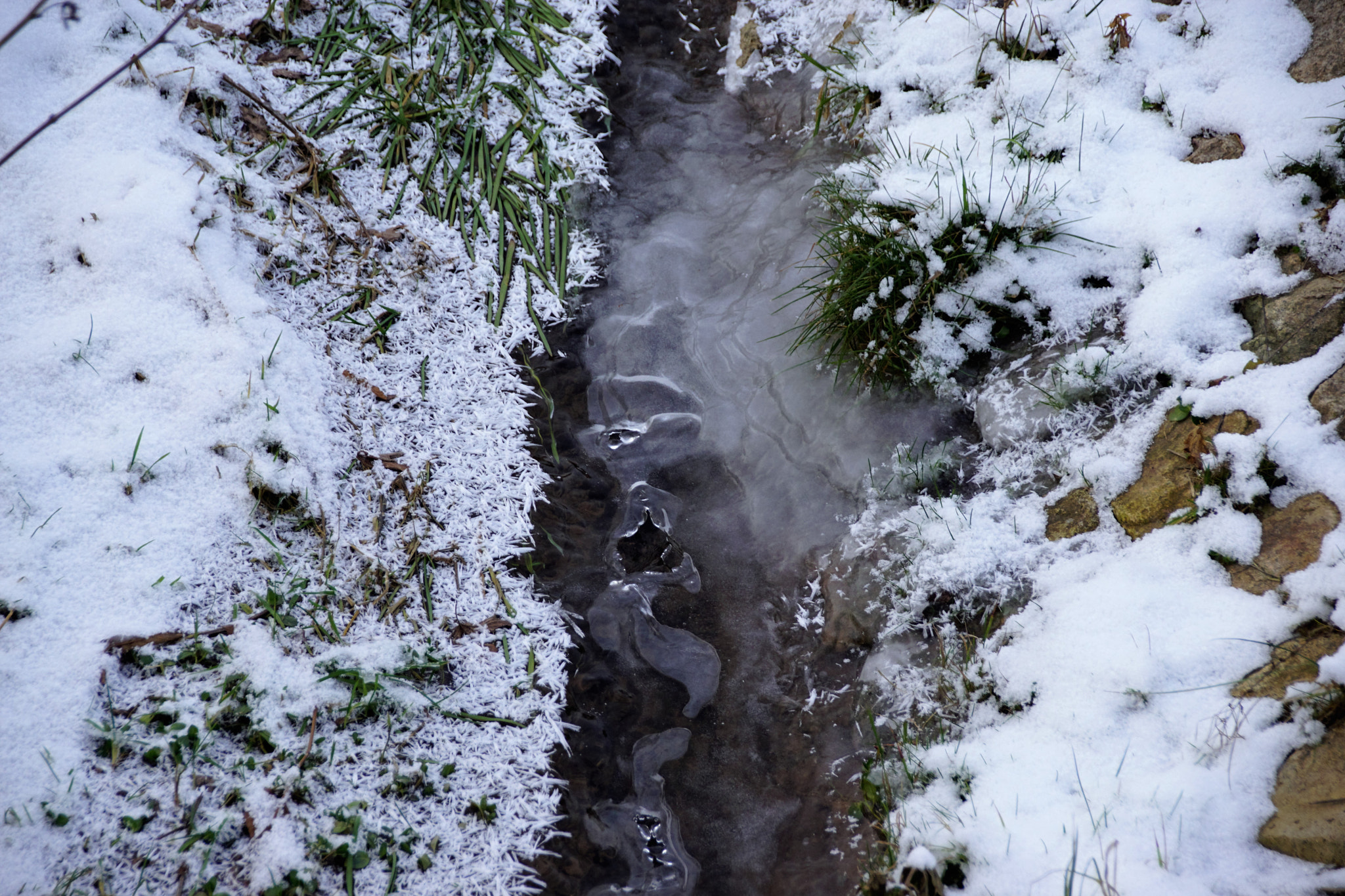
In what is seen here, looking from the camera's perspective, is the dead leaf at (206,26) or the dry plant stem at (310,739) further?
the dead leaf at (206,26)

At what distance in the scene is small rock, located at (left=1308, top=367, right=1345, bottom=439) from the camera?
1697 millimetres

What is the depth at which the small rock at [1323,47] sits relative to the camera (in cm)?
213

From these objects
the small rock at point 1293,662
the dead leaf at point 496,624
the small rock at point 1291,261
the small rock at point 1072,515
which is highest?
the small rock at point 1291,261

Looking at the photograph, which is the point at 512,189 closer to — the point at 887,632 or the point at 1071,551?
the point at 887,632

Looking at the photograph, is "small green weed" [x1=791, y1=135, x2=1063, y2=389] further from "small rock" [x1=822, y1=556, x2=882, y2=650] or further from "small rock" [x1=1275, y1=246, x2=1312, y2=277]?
"small rock" [x1=822, y1=556, x2=882, y2=650]

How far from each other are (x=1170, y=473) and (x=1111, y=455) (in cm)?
17

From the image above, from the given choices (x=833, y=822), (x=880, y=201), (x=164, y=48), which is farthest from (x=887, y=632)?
(x=164, y=48)

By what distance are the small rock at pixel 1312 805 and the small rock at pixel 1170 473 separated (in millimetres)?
611

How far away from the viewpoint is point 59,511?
1.98 meters

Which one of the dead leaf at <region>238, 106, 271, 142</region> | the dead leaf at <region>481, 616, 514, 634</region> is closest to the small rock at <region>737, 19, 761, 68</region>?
the dead leaf at <region>238, 106, 271, 142</region>

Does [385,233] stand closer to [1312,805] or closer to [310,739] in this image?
[310,739]

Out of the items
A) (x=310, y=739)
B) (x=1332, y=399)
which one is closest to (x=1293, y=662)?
(x=1332, y=399)

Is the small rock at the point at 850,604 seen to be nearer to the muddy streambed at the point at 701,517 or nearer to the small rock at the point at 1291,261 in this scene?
the muddy streambed at the point at 701,517

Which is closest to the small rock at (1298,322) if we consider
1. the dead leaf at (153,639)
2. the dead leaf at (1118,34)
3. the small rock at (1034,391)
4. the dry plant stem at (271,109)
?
the small rock at (1034,391)
